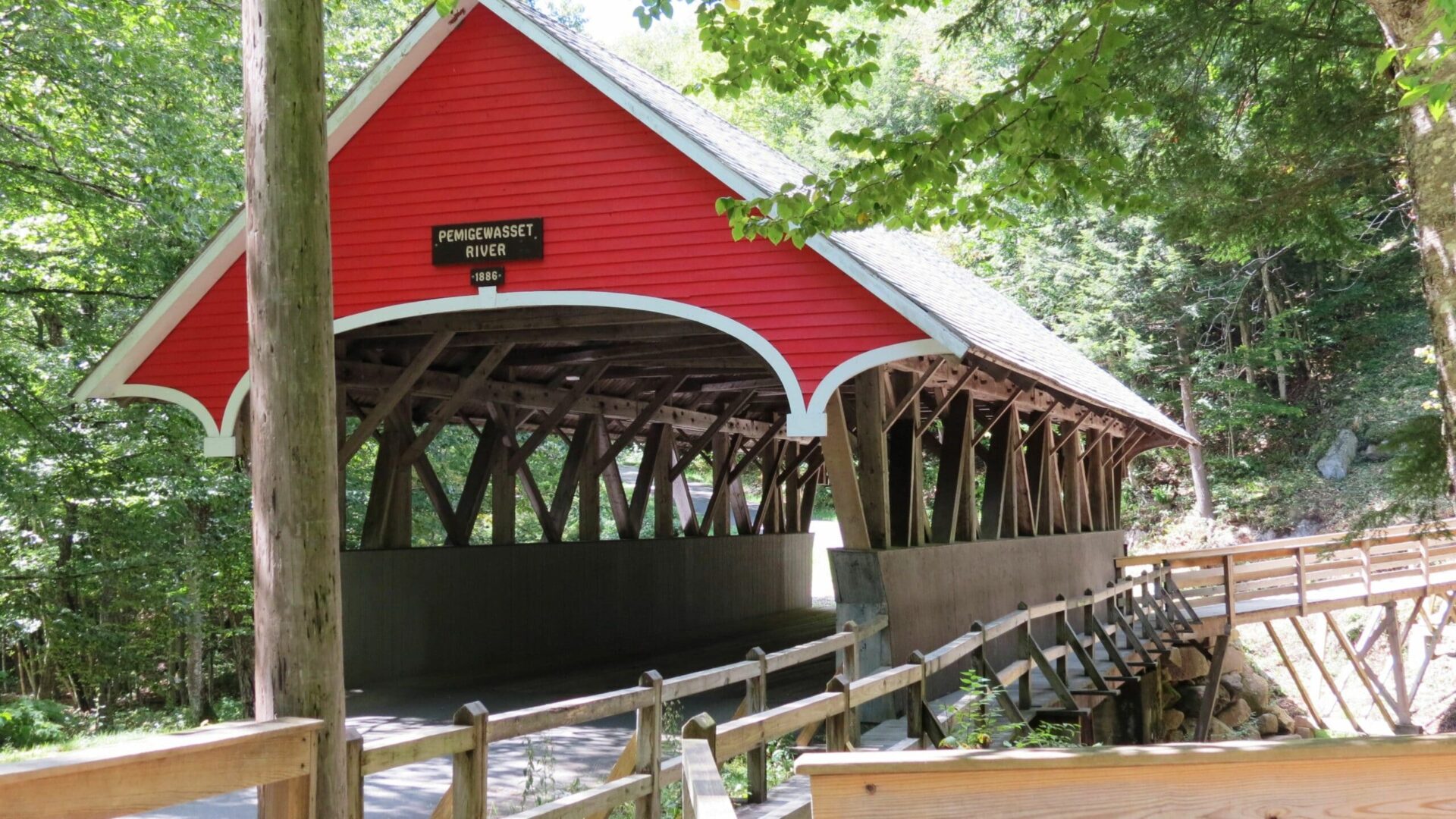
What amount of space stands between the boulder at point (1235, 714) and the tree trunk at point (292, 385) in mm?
15096

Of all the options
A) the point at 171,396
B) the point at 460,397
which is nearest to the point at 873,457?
the point at 460,397

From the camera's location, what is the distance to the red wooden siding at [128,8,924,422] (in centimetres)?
867

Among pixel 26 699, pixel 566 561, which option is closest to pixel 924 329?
pixel 566 561

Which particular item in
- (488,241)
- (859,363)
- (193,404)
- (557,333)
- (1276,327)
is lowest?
(859,363)

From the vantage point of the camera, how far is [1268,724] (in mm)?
16672

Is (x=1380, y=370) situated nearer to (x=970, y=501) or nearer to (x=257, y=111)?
(x=970, y=501)

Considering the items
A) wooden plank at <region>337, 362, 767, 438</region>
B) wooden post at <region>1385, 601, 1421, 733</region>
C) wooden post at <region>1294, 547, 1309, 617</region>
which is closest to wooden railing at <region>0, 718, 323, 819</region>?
wooden plank at <region>337, 362, 767, 438</region>

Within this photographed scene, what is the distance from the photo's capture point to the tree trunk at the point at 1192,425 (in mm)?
28062

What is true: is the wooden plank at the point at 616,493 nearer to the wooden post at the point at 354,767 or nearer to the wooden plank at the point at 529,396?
the wooden plank at the point at 529,396

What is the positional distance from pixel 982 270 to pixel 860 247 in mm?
25149

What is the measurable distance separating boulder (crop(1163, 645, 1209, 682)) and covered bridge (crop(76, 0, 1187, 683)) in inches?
128

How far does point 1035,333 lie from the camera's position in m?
17.3

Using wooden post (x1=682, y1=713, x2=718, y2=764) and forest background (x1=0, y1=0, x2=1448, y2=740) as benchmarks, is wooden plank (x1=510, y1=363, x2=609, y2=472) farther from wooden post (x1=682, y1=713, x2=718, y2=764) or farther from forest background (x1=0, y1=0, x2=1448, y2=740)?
wooden post (x1=682, y1=713, x2=718, y2=764)

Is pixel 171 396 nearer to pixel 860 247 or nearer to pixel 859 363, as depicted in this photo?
pixel 859 363
